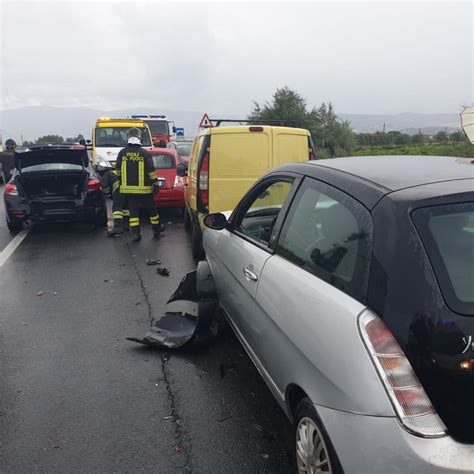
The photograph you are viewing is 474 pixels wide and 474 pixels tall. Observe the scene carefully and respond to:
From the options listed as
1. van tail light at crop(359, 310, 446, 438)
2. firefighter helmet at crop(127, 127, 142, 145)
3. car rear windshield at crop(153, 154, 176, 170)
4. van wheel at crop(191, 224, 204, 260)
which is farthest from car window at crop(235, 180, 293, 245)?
car rear windshield at crop(153, 154, 176, 170)

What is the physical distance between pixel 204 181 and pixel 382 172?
4.44 metres

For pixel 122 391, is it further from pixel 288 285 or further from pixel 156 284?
pixel 156 284

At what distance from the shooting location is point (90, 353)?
14.5 feet

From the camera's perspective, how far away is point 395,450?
74.0 inches

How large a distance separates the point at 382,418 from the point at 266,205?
238 cm

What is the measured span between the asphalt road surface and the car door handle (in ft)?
3.03

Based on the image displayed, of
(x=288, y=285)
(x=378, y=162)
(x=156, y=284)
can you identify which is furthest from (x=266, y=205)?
(x=156, y=284)

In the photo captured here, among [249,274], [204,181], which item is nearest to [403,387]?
[249,274]

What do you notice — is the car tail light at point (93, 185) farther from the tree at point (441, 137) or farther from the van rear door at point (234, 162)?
the tree at point (441, 137)

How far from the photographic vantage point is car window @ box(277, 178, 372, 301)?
2.23 meters

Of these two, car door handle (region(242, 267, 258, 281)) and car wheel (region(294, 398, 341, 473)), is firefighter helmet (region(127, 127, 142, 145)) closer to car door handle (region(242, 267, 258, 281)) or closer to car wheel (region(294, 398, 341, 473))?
car door handle (region(242, 267, 258, 281))

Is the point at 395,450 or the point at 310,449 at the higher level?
the point at 395,450

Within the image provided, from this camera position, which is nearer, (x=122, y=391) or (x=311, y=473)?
(x=311, y=473)

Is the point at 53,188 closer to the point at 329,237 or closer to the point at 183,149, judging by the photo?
the point at 329,237
